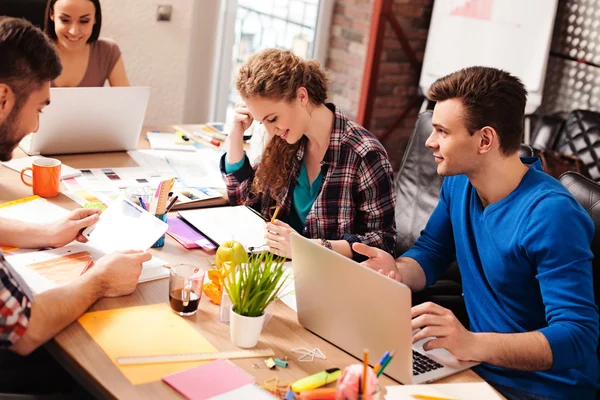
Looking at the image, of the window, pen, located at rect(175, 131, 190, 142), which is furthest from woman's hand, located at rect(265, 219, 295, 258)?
the window

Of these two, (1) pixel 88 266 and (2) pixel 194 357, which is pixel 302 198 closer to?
(1) pixel 88 266

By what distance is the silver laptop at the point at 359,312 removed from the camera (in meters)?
1.39

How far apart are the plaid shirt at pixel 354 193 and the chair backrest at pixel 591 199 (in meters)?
0.50

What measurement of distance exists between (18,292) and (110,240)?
1.48 feet

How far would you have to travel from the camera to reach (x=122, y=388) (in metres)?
1.30

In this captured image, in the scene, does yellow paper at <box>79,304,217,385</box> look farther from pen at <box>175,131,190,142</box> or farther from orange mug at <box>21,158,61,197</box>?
pen at <box>175,131,190,142</box>

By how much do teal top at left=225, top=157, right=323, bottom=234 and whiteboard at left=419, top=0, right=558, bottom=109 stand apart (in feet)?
7.68

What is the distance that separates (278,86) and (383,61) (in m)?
2.85

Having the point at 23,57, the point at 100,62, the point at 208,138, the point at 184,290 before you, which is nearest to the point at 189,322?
the point at 184,290

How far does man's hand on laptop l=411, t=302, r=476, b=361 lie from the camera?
1.53 metres

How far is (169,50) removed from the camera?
166 inches

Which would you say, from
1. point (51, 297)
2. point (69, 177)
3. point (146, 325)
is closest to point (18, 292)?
point (51, 297)

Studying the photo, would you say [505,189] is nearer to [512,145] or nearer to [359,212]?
[512,145]

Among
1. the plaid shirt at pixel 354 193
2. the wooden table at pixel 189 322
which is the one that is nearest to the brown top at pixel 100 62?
the plaid shirt at pixel 354 193
